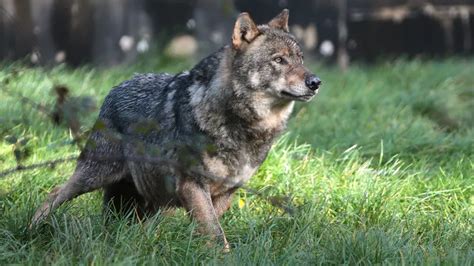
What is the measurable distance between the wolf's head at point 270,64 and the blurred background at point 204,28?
351cm

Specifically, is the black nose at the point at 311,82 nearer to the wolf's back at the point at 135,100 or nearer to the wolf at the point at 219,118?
the wolf at the point at 219,118

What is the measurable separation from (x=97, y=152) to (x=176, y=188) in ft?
2.23

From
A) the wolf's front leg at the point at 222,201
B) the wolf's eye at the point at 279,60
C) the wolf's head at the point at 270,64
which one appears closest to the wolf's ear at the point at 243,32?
the wolf's head at the point at 270,64

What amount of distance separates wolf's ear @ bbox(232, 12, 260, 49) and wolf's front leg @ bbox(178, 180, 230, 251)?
90 cm

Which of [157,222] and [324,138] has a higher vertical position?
[157,222]

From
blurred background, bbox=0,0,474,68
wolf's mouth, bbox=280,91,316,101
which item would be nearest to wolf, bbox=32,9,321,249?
wolf's mouth, bbox=280,91,316,101

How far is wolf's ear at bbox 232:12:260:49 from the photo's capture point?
5.93 meters

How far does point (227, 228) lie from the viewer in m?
6.09

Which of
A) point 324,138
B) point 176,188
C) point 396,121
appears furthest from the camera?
point 396,121

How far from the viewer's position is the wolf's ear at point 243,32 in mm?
5926

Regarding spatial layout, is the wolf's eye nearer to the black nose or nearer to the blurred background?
the black nose

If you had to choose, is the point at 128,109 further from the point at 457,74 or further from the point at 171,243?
the point at 457,74

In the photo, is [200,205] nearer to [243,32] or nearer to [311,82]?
[311,82]

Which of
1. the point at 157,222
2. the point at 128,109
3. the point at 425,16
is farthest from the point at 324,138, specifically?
the point at 425,16
